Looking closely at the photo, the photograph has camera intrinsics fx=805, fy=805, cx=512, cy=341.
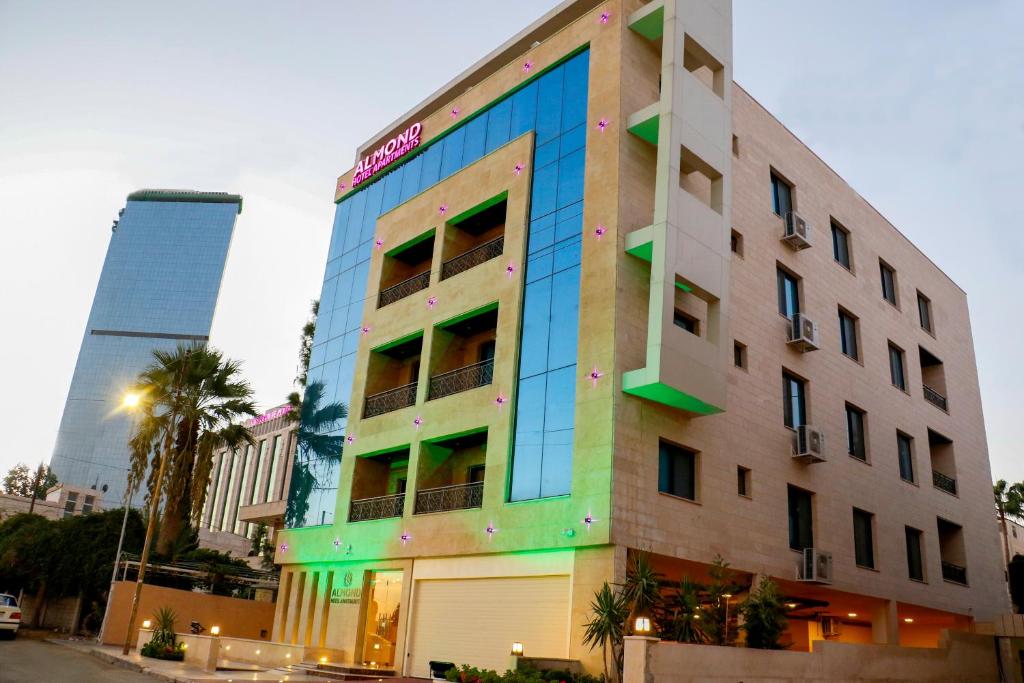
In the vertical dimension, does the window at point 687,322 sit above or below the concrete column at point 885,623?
above

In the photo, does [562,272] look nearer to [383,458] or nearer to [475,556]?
[475,556]

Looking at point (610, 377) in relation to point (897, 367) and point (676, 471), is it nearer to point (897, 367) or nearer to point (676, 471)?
point (676, 471)

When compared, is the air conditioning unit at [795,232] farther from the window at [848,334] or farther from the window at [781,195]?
the window at [848,334]

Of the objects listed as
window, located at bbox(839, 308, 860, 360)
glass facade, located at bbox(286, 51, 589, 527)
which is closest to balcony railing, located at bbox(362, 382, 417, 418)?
glass facade, located at bbox(286, 51, 589, 527)

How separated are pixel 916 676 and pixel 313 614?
20807mm

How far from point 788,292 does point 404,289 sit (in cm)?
1457

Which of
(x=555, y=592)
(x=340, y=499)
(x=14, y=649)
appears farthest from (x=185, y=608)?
(x=555, y=592)

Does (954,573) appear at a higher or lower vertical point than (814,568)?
higher

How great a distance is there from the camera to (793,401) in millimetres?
27906

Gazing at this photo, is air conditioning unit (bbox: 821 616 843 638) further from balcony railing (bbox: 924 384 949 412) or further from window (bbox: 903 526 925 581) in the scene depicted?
balcony railing (bbox: 924 384 949 412)

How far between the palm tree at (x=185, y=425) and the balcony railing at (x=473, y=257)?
45.1ft

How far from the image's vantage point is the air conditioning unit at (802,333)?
2770 centimetres

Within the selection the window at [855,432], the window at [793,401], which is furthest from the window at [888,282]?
the window at [793,401]

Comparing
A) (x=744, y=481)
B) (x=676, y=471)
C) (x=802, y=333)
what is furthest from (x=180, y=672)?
(x=802, y=333)
